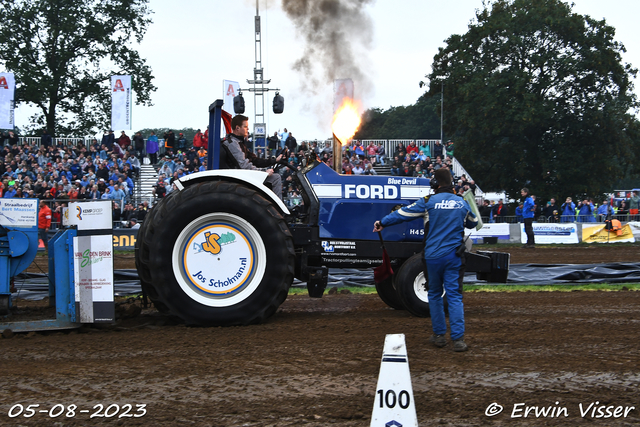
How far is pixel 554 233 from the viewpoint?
22297 mm

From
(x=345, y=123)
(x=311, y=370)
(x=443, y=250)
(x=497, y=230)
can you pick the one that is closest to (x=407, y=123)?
(x=497, y=230)

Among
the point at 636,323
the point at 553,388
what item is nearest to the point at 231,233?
the point at 553,388

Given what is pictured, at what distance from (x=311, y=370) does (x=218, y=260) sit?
209 centimetres

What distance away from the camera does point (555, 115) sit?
3725cm

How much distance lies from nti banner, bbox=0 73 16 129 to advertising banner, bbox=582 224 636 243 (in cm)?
2216

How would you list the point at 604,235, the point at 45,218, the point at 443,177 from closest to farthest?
the point at 443,177 → the point at 45,218 → the point at 604,235

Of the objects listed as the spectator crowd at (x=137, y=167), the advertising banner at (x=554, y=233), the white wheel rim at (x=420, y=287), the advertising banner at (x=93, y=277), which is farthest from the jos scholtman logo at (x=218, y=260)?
the advertising banner at (x=554, y=233)

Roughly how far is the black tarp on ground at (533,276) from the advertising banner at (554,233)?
10.00 metres

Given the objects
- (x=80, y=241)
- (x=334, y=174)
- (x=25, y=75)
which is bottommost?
(x=80, y=241)

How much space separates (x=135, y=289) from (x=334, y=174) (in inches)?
192

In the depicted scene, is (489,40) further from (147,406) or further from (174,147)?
(147,406)

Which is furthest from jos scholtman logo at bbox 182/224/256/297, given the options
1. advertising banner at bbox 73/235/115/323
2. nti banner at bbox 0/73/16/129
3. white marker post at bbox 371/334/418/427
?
nti banner at bbox 0/73/16/129

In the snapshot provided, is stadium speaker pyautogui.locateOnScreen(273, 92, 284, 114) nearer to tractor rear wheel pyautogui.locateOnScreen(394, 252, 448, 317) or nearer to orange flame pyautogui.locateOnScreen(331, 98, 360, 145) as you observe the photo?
orange flame pyautogui.locateOnScreen(331, 98, 360, 145)

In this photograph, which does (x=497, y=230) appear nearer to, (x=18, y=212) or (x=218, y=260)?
(x=218, y=260)
